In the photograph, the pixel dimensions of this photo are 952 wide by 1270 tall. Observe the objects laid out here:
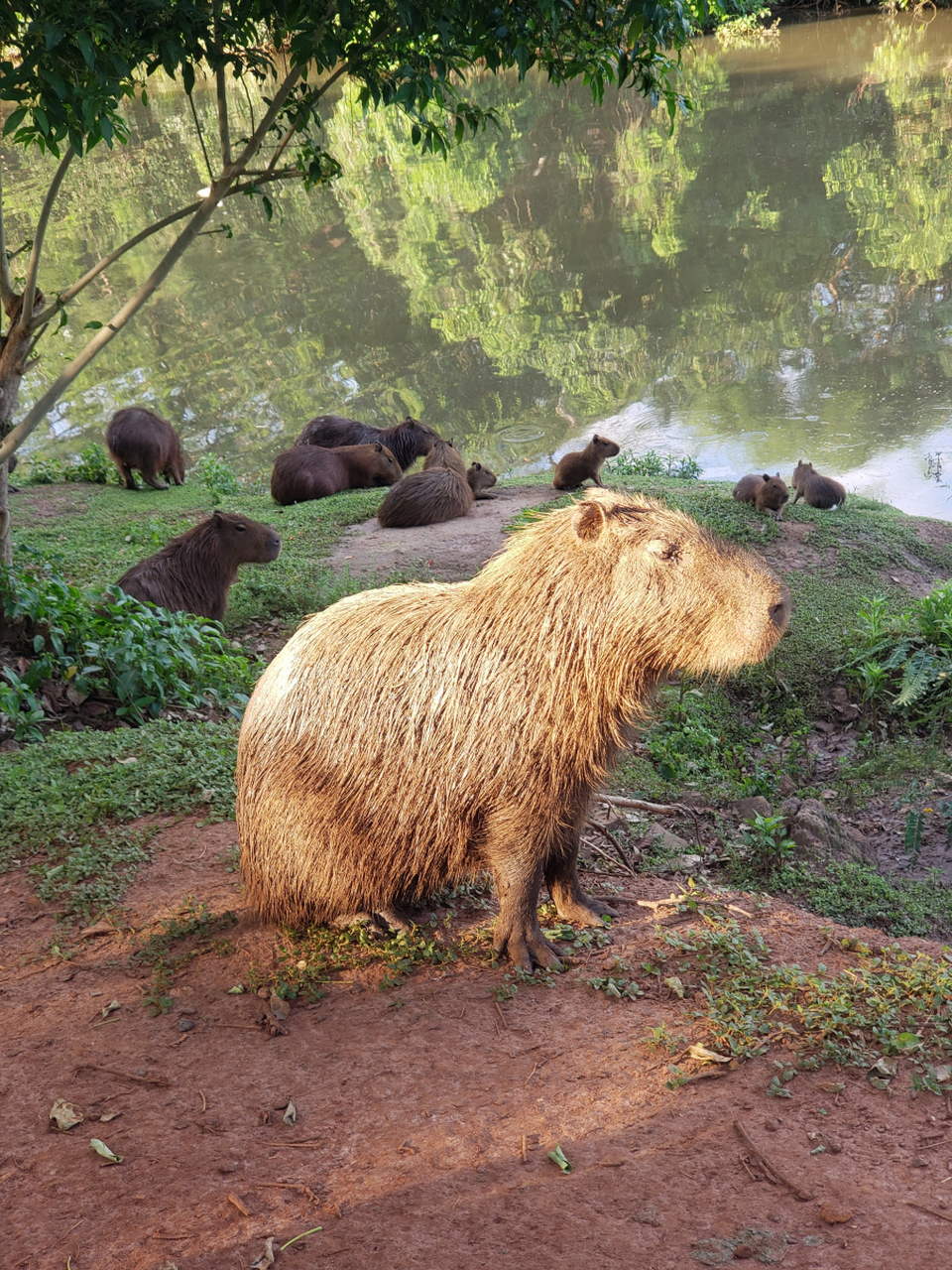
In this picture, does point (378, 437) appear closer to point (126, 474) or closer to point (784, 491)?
point (126, 474)

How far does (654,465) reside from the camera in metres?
10.1

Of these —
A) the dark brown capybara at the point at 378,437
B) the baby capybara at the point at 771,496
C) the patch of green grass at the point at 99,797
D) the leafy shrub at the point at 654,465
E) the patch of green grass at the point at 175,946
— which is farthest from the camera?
the dark brown capybara at the point at 378,437

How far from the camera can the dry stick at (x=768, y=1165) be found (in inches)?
74.5

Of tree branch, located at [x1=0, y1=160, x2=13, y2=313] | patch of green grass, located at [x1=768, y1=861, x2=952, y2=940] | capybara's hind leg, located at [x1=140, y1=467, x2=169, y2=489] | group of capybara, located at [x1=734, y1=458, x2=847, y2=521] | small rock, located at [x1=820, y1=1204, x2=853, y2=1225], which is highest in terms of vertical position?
tree branch, located at [x1=0, y1=160, x2=13, y2=313]

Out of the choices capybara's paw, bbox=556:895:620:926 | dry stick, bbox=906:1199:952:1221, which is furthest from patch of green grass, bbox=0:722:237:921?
dry stick, bbox=906:1199:952:1221

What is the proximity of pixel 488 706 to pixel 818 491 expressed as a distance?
6370 mm


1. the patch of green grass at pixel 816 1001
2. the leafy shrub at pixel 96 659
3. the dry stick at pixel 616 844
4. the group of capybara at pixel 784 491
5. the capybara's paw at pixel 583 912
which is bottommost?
the dry stick at pixel 616 844

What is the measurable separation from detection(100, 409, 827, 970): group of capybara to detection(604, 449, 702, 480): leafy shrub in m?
6.81

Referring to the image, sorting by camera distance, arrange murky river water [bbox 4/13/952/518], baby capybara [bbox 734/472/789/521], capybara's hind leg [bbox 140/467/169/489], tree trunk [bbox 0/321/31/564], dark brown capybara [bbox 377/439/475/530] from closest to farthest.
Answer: tree trunk [bbox 0/321/31/564]
baby capybara [bbox 734/472/789/521]
dark brown capybara [bbox 377/439/475/530]
capybara's hind leg [bbox 140/467/169/489]
murky river water [bbox 4/13/952/518]

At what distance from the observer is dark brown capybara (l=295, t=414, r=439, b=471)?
10.8 m

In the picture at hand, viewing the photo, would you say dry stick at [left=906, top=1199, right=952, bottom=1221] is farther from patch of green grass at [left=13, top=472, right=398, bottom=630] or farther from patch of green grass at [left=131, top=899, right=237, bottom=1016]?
patch of green grass at [left=13, top=472, right=398, bottom=630]

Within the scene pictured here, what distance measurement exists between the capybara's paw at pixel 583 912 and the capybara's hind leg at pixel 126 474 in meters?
7.74

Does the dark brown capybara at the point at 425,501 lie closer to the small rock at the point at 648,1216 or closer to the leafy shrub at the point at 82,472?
the leafy shrub at the point at 82,472

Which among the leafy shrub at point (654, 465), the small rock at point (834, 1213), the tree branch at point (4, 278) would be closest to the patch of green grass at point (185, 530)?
the tree branch at point (4, 278)
